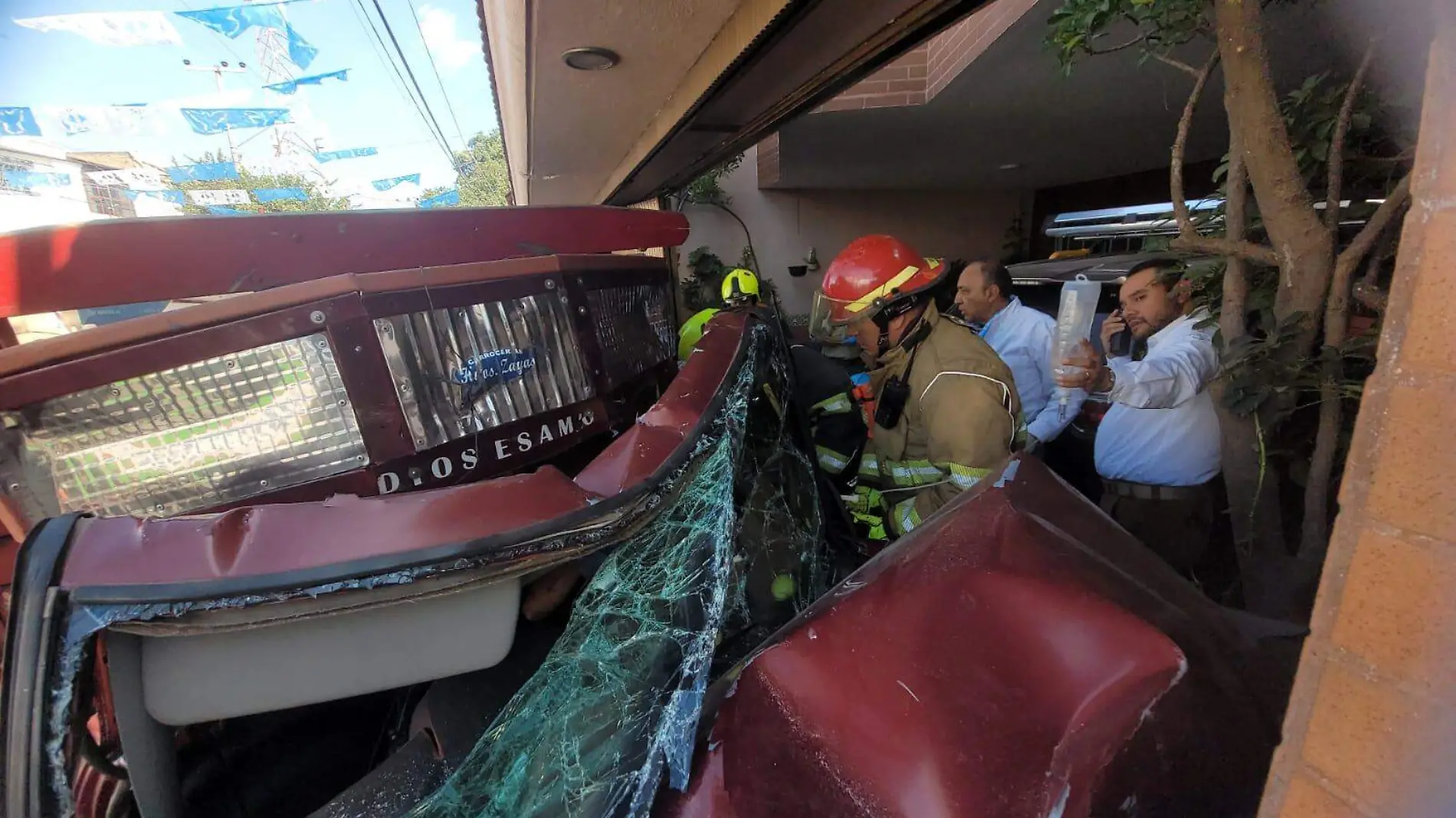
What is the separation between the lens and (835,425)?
2.60 meters

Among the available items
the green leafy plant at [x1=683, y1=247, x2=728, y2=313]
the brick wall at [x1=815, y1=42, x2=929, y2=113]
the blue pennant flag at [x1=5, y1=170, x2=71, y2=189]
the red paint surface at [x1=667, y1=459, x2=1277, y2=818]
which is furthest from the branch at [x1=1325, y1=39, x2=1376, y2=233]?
the blue pennant flag at [x1=5, y1=170, x2=71, y2=189]

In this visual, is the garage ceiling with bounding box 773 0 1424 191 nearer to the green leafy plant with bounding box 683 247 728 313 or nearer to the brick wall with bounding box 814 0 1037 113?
the brick wall with bounding box 814 0 1037 113

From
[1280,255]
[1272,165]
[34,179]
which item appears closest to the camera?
[1272,165]

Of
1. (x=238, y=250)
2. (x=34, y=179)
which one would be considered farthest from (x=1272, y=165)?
(x=34, y=179)

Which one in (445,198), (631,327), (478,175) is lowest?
(631,327)

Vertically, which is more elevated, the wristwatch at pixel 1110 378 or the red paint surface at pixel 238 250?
the red paint surface at pixel 238 250

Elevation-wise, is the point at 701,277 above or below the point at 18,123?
below

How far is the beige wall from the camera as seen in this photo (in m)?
10.6

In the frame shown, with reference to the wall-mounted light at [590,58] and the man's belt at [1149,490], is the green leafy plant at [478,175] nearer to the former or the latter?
the wall-mounted light at [590,58]

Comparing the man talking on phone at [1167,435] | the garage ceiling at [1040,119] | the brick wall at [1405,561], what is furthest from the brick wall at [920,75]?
the brick wall at [1405,561]

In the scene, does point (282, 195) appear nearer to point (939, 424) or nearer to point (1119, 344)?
point (1119, 344)

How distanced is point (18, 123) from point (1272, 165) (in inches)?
1178

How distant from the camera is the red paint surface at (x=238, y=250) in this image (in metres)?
1.20

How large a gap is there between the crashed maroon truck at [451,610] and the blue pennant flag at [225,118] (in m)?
27.8
